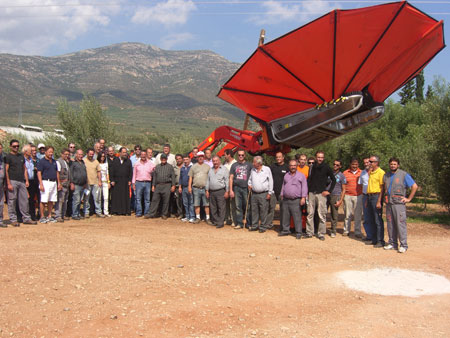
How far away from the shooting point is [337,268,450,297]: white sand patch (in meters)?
5.34

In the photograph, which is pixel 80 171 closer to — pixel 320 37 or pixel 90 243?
pixel 90 243

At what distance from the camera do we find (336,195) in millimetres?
9633

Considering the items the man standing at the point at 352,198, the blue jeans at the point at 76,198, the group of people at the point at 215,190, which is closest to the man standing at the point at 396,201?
the group of people at the point at 215,190

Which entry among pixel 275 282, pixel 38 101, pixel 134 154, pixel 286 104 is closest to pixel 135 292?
pixel 275 282

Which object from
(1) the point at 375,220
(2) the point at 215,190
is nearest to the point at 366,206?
(1) the point at 375,220

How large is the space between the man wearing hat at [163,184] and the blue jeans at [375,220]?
531cm

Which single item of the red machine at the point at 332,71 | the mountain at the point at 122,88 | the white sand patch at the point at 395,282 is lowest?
the white sand patch at the point at 395,282

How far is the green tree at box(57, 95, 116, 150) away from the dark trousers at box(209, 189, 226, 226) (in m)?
12.3

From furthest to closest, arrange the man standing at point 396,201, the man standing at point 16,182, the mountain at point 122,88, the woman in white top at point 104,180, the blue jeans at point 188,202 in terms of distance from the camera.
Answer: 1. the mountain at point 122,88
2. the woman in white top at point 104,180
3. the blue jeans at point 188,202
4. the man standing at point 16,182
5. the man standing at point 396,201

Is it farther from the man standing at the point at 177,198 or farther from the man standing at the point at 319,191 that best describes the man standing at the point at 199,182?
the man standing at the point at 319,191

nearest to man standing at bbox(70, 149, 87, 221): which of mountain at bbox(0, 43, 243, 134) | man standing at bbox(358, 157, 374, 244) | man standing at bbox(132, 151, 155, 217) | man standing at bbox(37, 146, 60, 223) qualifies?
man standing at bbox(37, 146, 60, 223)

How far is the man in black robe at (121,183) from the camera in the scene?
11492mm

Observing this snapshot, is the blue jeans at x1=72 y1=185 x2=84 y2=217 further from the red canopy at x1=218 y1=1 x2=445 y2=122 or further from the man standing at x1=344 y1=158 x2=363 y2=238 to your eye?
the man standing at x1=344 y1=158 x2=363 y2=238

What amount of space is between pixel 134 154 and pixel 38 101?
98600 mm
